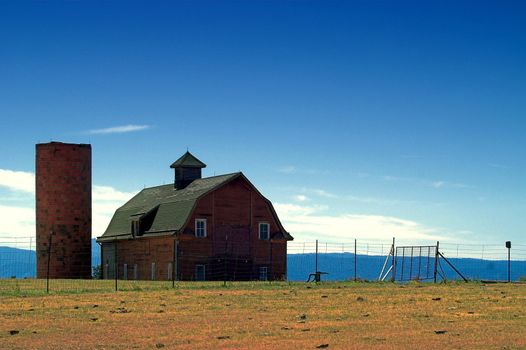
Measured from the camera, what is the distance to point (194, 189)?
234ft

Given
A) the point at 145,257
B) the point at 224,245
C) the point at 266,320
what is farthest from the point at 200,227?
the point at 266,320

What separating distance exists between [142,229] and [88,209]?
705 centimetres

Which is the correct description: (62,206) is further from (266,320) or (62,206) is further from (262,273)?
(266,320)

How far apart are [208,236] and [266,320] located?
4302cm

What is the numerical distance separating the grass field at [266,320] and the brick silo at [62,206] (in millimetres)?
39177

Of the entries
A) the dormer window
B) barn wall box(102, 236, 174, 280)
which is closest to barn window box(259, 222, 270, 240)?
barn wall box(102, 236, 174, 280)

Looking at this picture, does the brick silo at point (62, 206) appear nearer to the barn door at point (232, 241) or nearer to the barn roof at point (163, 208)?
the barn roof at point (163, 208)

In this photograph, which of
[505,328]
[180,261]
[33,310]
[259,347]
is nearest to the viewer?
[259,347]

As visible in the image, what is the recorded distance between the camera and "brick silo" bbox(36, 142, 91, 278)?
74.9 metres

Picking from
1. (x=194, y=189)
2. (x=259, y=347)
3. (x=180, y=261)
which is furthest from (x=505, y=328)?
(x=194, y=189)

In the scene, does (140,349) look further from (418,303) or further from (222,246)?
(222,246)

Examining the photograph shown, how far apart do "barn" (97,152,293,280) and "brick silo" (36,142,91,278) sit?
13.9 ft

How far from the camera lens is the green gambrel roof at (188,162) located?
76750mm

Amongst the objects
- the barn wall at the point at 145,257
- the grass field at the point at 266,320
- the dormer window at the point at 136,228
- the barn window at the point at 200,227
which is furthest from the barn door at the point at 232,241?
the grass field at the point at 266,320
